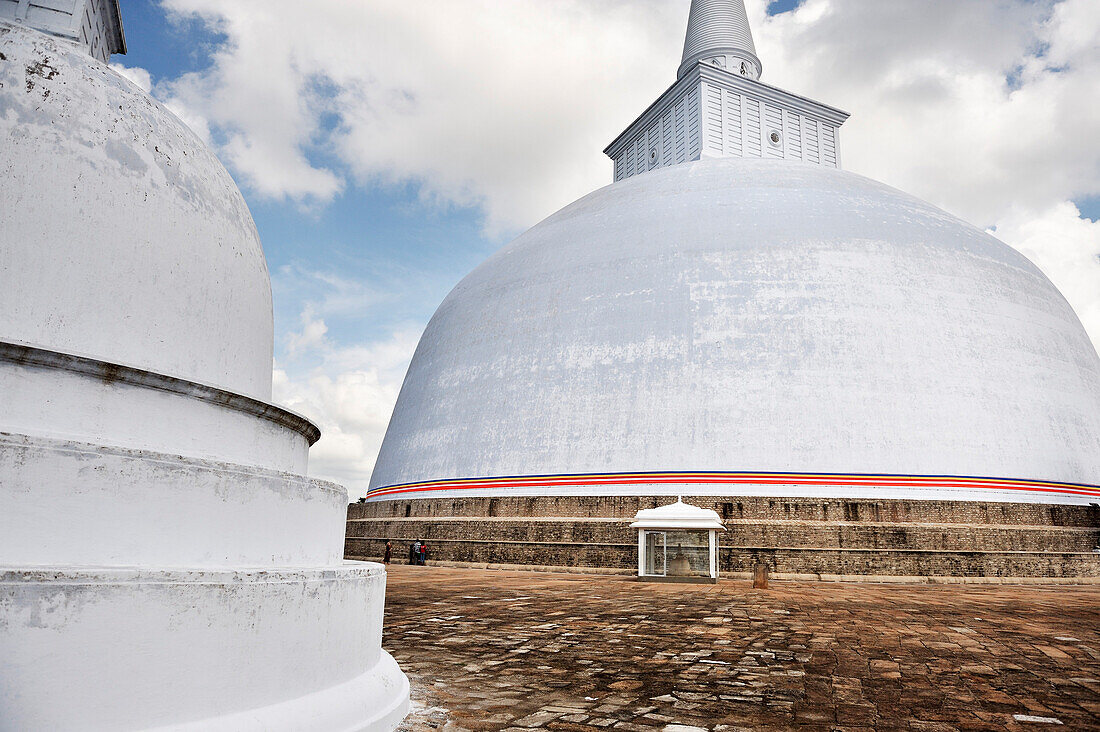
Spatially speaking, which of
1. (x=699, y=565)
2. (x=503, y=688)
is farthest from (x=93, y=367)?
(x=699, y=565)

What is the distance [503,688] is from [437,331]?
1713 cm

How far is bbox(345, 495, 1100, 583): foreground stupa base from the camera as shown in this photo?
13914mm

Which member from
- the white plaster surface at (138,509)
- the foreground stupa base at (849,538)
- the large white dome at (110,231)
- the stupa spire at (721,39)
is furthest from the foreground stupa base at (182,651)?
the stupa spire at (721,39)

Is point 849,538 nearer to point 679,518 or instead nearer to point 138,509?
point 679,518

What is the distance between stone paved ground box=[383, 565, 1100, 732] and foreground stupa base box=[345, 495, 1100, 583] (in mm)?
3568

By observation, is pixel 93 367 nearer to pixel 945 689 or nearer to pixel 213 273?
pixel 213 273

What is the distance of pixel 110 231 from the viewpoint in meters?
3.60

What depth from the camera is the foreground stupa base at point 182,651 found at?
255 cm

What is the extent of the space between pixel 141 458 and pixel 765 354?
14.0 m

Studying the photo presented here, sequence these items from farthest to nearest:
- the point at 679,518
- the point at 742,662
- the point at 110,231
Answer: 1. the point at 679,518
2. the point at 742,662
3. the point at 110,231

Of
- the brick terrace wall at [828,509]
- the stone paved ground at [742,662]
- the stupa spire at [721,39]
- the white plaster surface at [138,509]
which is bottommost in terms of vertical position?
the stone paved ground at [742,662]

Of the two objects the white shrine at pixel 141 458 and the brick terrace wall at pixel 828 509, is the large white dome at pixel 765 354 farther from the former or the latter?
the white shrine at pixel 141 458

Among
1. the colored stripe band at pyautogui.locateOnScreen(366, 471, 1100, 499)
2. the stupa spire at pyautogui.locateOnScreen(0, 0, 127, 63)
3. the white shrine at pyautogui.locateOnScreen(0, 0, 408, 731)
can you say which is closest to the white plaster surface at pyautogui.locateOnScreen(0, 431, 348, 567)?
the white shrine at pyautogui.locateOnScreen(0, 0, 408, 731)

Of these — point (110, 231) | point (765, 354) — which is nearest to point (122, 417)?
point (110, 231)
